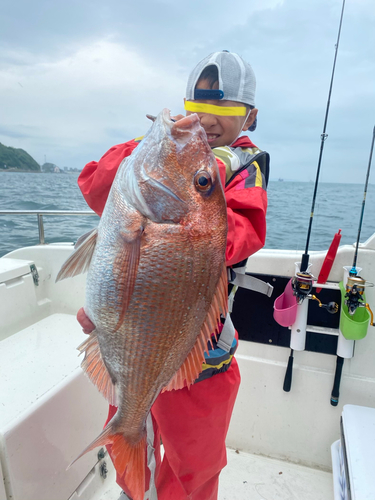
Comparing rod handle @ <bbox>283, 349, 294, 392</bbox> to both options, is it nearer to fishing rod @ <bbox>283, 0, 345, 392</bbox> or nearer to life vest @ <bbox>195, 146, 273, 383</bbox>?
fishing rod @ <bbox>283, 0, 345, 392</bbox>

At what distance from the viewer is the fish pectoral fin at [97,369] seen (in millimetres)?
1274

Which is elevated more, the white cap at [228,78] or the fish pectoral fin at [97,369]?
the white cap at [228,78]

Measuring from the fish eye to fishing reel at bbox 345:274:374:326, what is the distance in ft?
5.39

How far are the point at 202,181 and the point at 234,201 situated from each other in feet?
1.14

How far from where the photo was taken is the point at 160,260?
1067 millimetres

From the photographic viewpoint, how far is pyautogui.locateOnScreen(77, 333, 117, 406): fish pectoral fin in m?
1.27

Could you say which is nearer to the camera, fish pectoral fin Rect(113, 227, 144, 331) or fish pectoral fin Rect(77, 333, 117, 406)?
fish pectoral fin Rect(113, 227, 144, 331)

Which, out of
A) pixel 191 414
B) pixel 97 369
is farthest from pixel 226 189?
pixel 191 414

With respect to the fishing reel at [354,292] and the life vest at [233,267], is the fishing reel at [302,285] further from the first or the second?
the life vest at [233,267]

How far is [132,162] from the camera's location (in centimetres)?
114

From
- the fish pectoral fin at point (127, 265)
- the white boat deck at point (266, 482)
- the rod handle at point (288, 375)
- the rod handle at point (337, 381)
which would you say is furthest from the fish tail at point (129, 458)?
the rod handle at point (337, 381)

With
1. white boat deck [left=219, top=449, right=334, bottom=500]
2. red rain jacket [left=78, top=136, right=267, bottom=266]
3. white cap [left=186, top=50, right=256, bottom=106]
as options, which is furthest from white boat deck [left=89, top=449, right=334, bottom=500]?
white cap [left=186, top=50, right=256, bottom=106]

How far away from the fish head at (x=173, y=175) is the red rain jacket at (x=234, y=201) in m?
0.24

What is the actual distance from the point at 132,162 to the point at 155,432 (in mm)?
1489
